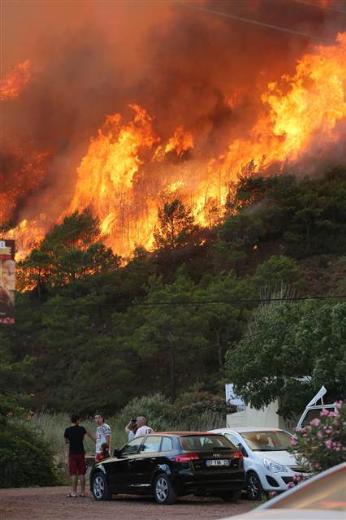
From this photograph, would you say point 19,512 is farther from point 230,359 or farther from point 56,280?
point 56,280

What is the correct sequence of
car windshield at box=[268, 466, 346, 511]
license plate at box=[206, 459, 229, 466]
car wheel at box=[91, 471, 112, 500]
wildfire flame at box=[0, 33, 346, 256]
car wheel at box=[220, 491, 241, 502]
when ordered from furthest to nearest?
wildfire flame at box=[0, 33, 346, 256] < car wheel at box=[91, 471, 112, 500] < car wheel at box=[220, 491, 241, 502] < license plate at box=[206, 459, 229, 466] < car windshield at box=[268, 466, 346, 511]

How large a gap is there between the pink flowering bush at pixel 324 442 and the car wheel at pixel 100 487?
20.8 feet

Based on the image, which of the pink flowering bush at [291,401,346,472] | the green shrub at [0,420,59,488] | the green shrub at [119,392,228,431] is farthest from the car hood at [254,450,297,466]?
the green shrub at [119,392,228,431]

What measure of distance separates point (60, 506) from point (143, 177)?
2751 inches

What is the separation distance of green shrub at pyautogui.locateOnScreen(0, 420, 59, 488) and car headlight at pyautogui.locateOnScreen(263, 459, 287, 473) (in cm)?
802

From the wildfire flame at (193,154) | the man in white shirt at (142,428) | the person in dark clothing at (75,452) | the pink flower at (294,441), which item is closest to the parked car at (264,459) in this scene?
the man in white shirt at (142,428)

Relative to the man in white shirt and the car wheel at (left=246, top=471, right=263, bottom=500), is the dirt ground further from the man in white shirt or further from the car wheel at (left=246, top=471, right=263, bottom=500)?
the man in white shirt

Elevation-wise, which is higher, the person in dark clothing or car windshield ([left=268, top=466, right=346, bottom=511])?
the person in dark clothing

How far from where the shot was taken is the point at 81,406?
5628 cm

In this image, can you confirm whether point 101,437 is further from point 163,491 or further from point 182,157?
point 182,157

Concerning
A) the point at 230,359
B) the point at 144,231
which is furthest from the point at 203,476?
the point at 144,231

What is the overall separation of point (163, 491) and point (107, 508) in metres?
1.10

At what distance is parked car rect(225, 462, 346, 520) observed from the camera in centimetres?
456

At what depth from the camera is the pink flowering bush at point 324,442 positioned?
1423 centimetres
